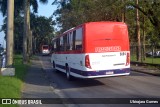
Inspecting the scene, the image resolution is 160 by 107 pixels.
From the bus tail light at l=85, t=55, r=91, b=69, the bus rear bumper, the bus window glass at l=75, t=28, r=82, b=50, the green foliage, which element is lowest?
the bus rear bumper

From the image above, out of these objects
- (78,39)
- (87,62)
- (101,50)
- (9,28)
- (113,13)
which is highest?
(113,13)

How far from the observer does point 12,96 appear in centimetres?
1235

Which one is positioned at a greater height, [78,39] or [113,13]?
[113,13]

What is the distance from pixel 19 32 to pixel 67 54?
83603mm

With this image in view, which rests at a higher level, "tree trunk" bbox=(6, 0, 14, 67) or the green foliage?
the green foliage

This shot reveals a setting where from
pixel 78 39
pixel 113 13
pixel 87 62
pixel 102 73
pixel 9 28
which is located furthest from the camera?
pixel 113 13

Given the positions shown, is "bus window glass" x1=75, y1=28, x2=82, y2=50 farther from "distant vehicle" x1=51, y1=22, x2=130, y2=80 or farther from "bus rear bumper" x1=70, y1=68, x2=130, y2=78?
"bus rear bumper" x1=70, y1=68, x2=130, y2=78

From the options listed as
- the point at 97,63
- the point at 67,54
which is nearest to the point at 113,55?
the point at 97,63

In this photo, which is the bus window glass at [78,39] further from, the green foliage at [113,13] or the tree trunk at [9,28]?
the green foliage at [113,13]

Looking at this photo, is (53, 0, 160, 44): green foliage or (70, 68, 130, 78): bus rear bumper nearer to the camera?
(70, 68, 130, 78): bus rear bumper

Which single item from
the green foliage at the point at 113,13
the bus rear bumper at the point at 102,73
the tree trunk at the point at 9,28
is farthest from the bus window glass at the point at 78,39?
the green foliage at the point at 113,13

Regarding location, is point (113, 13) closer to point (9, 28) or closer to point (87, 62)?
point (9, 28)

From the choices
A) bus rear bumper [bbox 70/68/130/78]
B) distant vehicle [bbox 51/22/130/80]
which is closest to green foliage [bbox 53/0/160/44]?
distant vehicle [bbox 51/22/130/80]

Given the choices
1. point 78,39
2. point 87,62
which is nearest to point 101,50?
point 87,62
